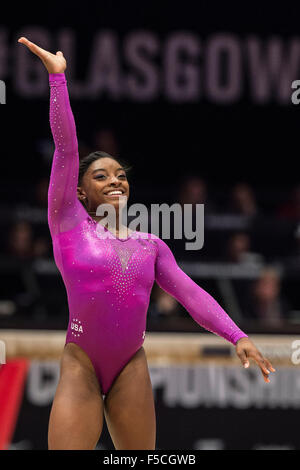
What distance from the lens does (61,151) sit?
9.31 ft

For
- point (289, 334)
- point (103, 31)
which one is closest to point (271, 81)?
point (103, 31)

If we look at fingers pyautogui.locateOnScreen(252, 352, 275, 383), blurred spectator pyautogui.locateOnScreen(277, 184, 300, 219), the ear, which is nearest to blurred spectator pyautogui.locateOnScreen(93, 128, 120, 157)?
blurred spectator pyautogui.locateOnScreen(277, 184, 300, 219)

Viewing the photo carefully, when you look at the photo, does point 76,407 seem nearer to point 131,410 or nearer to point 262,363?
point 131,410

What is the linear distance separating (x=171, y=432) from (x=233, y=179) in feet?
13.7

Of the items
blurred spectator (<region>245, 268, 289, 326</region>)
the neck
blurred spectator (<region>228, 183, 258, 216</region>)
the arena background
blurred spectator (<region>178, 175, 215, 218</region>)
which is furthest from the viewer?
blurred spectator (<region>228, 183, 258, 216</region>)

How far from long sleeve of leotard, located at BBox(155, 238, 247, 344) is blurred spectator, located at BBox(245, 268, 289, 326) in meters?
3.07

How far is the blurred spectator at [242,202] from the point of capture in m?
7.02

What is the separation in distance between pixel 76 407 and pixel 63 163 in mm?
896

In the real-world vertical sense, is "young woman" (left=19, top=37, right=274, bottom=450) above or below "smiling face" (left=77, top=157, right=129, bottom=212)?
below

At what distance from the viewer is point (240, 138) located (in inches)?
328

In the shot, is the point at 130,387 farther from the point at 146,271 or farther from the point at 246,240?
the point at 246,240

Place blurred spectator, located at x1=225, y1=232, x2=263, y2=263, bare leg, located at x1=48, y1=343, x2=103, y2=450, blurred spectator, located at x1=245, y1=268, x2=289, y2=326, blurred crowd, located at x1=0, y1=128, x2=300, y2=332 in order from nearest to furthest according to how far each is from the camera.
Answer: bare leg, located at x1=48, y1=343, x2=103, y2=450, blurred crowd, located at x1=0, y1=128, x2=300, y2=332, blurred spectator, located at x1=245, y1=268, x2=289, y2=326, blurred spectator, located at x1=225, y1=232, x2=263, y2=263

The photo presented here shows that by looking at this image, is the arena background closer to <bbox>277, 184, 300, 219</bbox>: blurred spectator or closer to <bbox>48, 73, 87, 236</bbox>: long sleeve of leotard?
<bbox>277, 184, 300, 219</bbox>: blurred spectator

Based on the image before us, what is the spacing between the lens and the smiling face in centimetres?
297
